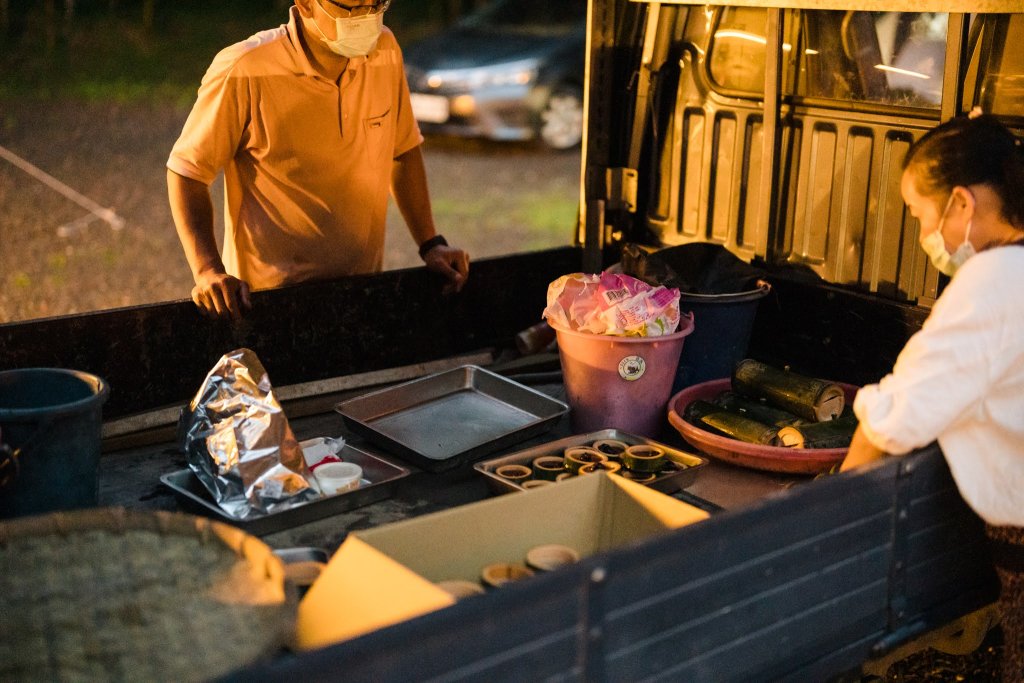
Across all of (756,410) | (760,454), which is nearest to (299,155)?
(756,410)

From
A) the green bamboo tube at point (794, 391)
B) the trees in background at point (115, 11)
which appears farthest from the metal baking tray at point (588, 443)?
the trees in background at point (115, 11)

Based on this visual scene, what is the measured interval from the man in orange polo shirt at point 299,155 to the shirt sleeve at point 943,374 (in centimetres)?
176

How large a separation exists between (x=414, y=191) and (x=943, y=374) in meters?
2.17

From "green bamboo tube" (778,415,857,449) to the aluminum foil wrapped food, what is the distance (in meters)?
1.16

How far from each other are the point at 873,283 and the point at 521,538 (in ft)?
5.63

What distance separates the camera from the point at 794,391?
9.59ft

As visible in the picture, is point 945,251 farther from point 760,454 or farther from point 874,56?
point 874,56

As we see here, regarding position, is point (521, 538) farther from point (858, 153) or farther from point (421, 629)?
point (858, 153)

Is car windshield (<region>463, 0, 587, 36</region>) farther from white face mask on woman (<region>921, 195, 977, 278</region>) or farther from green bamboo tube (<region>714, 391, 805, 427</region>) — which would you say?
white face mask on woman (<region>921, 195, 977, 278</region>)

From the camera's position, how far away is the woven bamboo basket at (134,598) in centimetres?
165

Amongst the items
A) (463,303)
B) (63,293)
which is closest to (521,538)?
(463,303)

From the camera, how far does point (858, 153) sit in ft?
11.3

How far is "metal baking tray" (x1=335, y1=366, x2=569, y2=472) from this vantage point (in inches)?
109

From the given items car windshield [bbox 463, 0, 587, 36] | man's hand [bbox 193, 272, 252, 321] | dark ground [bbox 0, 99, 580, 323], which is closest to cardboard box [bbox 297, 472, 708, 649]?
man's hand [bbox 193, 272, 252, 321]
